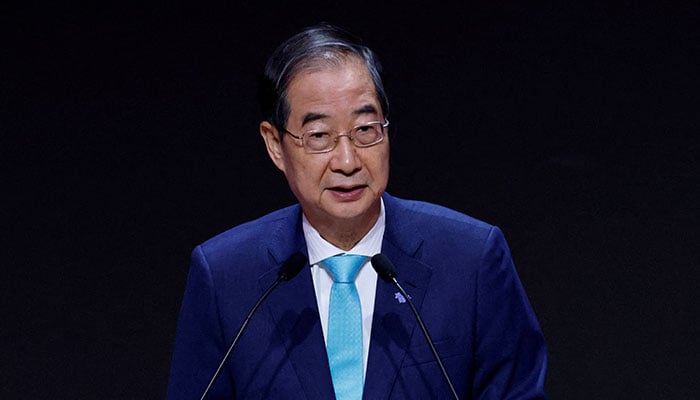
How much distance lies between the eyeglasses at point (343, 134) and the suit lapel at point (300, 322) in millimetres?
210

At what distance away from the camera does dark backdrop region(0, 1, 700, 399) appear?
2.46 metres

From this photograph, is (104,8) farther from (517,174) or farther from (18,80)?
(517,174)

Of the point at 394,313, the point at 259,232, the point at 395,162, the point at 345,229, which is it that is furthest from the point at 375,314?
the point at 395,162

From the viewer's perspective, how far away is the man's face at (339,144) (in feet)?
5.47

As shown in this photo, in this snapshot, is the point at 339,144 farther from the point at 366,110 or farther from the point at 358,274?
the point at 358,274

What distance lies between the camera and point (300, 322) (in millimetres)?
1772

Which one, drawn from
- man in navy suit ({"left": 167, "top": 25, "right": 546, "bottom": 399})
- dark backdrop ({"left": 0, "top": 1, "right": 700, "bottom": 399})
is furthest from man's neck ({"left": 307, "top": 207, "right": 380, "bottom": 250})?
dark backdrop ({"left": 0, "top": 1, "right": 700, "bottom": 399})

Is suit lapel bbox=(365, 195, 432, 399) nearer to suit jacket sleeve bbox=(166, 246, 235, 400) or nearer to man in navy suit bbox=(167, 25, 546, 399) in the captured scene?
man in navy suit bbox=(167, 25, 546, 399)

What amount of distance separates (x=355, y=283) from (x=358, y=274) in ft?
0.06

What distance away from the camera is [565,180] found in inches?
99.7

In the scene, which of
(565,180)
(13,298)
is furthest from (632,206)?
(13,298)

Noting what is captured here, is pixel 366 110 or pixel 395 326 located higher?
pixel 366 110

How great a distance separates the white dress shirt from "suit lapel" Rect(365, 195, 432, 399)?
2 centimetres

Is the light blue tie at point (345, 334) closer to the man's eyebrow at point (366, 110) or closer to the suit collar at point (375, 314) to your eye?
the suit collar at point (375, 314)
